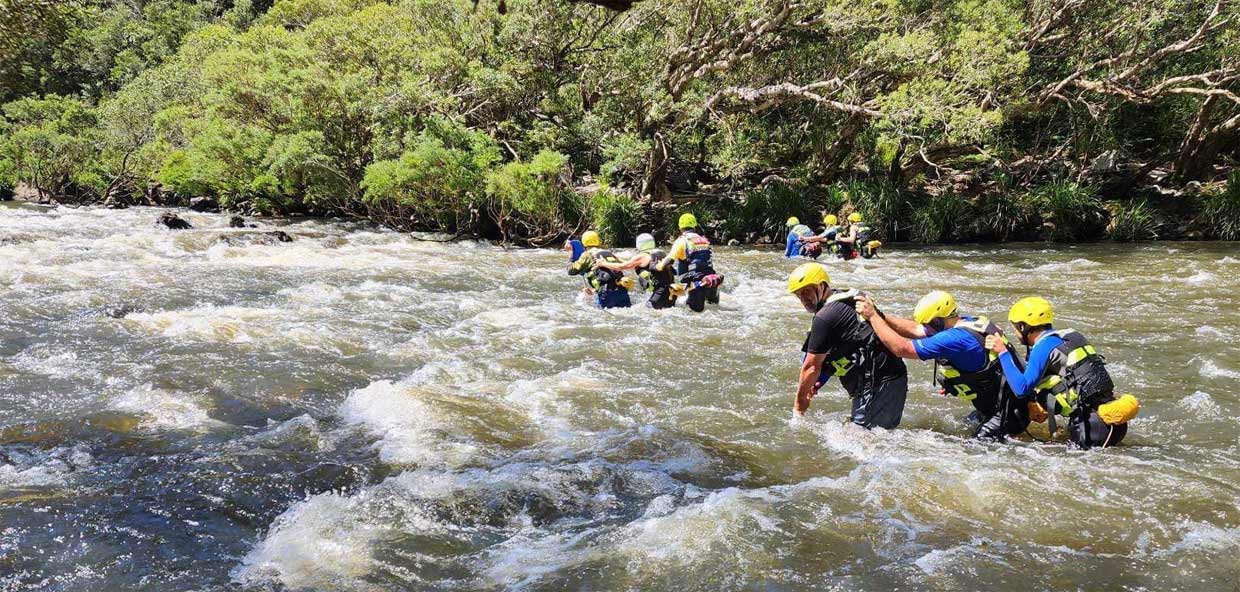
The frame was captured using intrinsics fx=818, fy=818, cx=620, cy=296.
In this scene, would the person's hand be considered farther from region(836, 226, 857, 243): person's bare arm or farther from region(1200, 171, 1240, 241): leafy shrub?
region(1200, 171, 1240, 241): leafy shrub

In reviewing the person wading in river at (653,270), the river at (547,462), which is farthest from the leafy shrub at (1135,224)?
the person wading in river at (653,270)

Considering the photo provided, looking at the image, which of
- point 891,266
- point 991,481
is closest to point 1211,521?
point 991,481

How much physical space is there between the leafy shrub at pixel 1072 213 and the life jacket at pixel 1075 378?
16.8 metres

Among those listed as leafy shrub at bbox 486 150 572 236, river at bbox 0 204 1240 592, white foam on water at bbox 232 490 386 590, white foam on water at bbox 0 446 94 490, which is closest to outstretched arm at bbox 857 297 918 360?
river at bbox 0 204 1240 592

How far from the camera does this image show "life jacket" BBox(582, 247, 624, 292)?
1123cm

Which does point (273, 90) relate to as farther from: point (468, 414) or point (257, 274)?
point (468, 414)

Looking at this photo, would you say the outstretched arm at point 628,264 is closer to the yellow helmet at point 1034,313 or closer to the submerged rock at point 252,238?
the yellow helmet at point 1034,313

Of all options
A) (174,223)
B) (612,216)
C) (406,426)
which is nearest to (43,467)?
(406,426)

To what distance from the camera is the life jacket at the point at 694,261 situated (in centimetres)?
1129

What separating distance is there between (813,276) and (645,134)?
52.8 ft

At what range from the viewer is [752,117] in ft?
72.7

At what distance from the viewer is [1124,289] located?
507 inches

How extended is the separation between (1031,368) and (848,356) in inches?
46.9

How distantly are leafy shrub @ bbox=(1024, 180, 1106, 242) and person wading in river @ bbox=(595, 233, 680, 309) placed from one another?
1363 centimetres
